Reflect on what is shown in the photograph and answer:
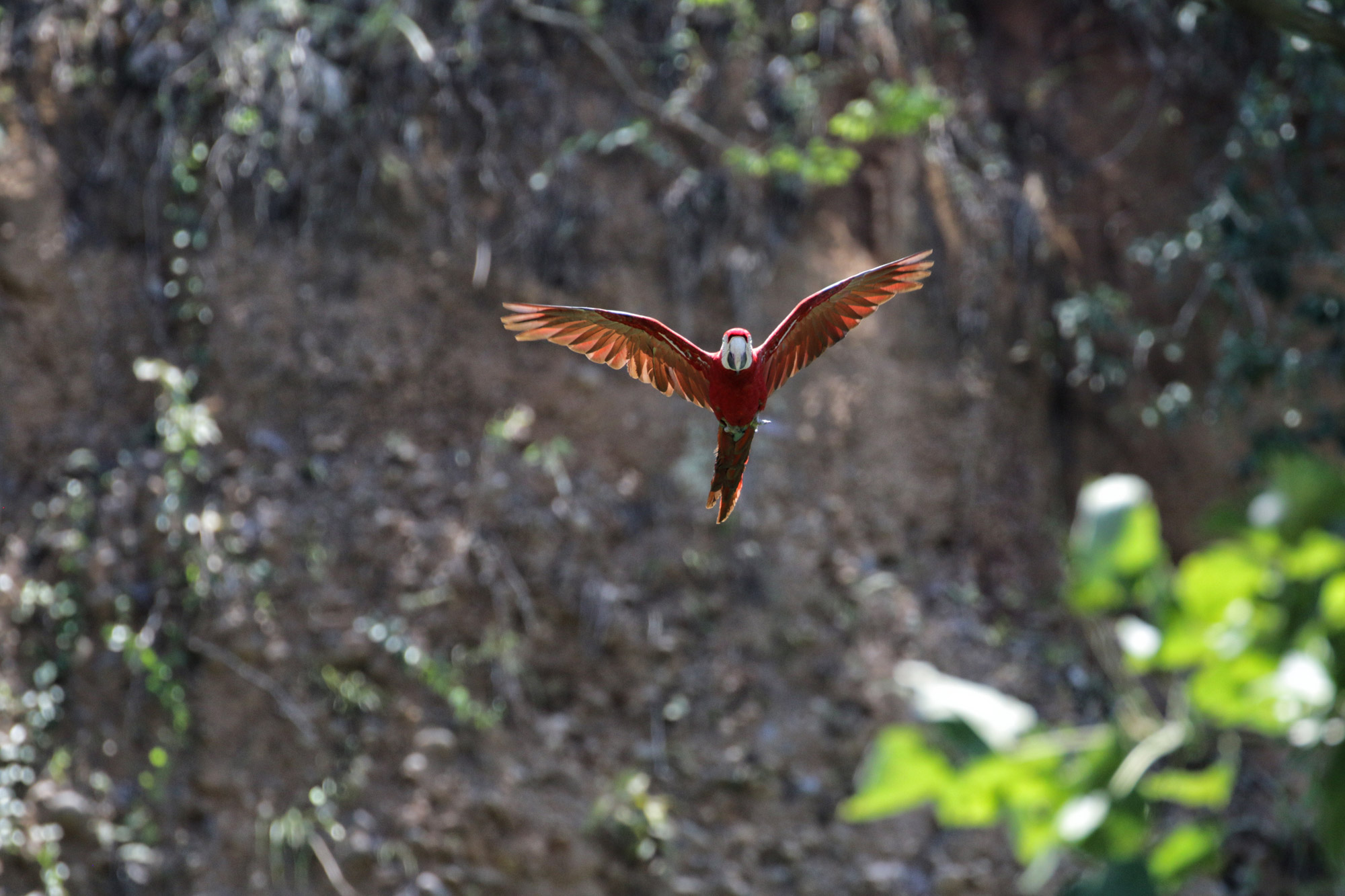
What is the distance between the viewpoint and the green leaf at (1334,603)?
1.12 m

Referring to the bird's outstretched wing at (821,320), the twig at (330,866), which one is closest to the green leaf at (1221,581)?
the bird's outstretched wing at (821,320)

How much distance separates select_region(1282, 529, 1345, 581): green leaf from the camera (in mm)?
1046

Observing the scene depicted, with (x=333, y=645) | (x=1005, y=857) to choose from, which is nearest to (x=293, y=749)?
(x=333, y=645)

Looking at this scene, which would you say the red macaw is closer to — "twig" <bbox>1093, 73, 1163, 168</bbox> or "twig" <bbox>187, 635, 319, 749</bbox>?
"twig" <bbox>187, 635, 319, 749</bbox>

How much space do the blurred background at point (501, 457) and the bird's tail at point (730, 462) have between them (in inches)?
139

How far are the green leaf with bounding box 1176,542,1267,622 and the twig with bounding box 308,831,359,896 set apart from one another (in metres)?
4.11

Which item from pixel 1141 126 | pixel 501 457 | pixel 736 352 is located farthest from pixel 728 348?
pixel 1141 126

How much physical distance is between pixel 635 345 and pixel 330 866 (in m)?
4.14

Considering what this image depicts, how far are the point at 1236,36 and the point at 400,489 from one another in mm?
4808

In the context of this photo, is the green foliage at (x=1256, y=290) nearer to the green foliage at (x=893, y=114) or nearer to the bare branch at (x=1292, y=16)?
the green foliage at (x=893, y=114)

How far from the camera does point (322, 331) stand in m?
5.04

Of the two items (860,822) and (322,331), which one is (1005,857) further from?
(322,331)

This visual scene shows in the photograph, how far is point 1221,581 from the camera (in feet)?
3.52

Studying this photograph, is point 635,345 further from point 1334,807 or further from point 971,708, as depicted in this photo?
point 1334,807
